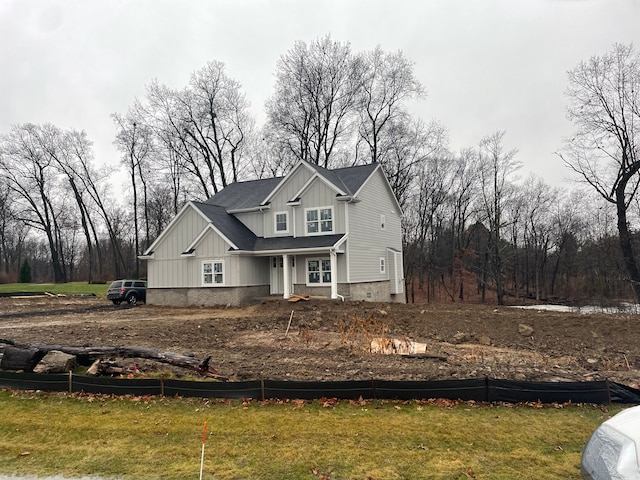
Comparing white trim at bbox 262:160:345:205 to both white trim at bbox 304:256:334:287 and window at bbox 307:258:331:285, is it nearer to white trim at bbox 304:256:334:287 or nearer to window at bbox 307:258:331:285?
white trim at bbox 304:256:334:287

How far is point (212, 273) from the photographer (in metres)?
24.2

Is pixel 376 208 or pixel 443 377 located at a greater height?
pixel 376 208

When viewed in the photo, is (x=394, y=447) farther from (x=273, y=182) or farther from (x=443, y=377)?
(x=273, y=182)

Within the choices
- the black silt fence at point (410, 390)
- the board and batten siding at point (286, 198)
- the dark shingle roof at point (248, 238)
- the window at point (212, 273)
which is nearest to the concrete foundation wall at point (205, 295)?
the window at point (212, 273)

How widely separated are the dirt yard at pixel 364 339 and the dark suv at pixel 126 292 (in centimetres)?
527

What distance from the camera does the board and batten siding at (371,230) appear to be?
23.7 meters

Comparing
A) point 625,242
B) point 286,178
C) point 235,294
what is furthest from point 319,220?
point 625,242

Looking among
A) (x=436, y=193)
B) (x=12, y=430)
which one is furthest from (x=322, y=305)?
(x=436, y=193)

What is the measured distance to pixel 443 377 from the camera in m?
7.98

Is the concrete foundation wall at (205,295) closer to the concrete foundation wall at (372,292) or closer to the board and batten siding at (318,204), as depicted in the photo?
the board and batten siding at (318,204)

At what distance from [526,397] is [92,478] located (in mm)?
6047

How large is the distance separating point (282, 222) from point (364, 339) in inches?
549

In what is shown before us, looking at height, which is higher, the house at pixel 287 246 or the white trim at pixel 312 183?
the white trim at pixel 312 183

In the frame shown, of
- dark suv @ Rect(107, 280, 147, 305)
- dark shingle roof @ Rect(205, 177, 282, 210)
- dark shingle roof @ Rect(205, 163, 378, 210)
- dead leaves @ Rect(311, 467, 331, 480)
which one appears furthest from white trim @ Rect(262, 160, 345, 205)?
dead leaves @ Rect(311, 467, 331, 480)
